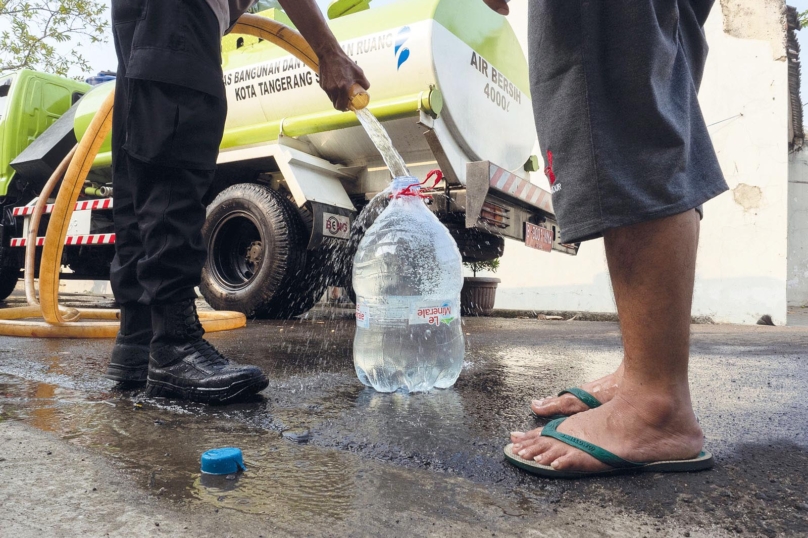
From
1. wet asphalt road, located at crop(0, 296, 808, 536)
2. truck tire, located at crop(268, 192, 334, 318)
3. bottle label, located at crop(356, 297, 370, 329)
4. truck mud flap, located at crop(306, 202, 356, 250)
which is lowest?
wet asphalt road, located at crop(0, 296, 808, 536)

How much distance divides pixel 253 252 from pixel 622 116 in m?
3.88

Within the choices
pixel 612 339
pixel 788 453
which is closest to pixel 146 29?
pixel 788 453

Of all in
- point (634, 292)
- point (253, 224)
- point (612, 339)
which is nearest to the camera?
point (634, 292)

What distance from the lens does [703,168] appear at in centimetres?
111

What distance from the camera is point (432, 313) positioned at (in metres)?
1.76

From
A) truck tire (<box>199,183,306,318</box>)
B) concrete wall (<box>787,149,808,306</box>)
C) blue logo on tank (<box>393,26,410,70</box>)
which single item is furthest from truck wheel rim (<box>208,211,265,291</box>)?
concrete wall (<box>787,149,808,306</box>)

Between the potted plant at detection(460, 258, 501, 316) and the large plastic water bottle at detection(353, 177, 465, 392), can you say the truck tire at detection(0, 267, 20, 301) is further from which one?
the large plastic water bottle at detection(353, 177, 465, 392)

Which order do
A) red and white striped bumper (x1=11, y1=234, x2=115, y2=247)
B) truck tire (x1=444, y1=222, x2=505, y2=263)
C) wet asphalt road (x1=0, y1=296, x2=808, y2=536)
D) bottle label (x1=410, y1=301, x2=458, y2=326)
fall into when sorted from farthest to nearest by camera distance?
1. red and white striped bumper (x1=11, y1=234, x2=115, y2=247)
2. truck tire (x1=444, y1=222, x2=505, y2=263)
3. bottle label (x1=410, y1=301, x2=458, y2=326)
4. wet asphalt road (x1=0, y1=296, x2=808, y2=536)

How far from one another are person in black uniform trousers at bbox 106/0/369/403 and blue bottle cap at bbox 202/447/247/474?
0.54 meters

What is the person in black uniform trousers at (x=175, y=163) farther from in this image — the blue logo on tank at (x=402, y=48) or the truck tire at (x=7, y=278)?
the truck tire at (x=7, y=278)

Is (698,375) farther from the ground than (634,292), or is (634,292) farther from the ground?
(634,292)

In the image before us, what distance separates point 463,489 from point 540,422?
49 cm

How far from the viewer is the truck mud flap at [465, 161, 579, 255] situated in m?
3.50

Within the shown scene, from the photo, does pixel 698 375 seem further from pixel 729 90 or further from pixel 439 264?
pixel 729 90
